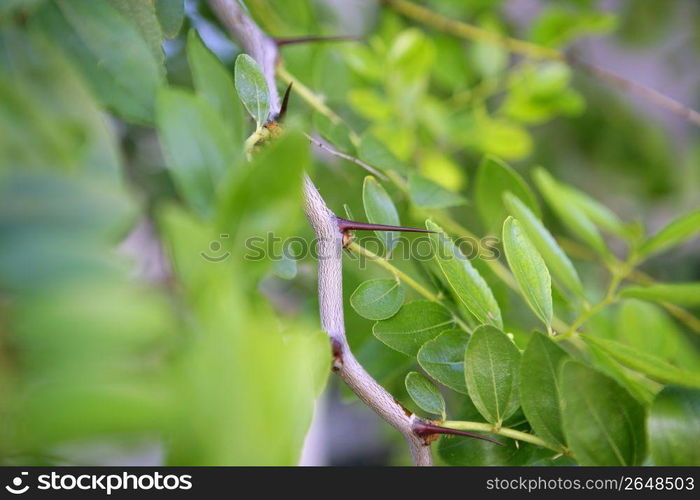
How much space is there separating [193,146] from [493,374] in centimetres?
15

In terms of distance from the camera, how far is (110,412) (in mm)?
134

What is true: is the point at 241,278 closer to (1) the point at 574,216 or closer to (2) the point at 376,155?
(2) the point at 376,155

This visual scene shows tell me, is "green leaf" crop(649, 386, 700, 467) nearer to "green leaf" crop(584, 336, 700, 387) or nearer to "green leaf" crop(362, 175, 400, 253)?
"green leaf" crop(584, 336, 700, 387)

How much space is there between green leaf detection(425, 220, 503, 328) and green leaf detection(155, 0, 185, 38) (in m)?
0.16

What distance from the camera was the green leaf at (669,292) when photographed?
0.32 m

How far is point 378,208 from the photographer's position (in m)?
0.29

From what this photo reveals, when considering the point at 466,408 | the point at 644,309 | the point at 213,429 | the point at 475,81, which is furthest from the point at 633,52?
the point at 213,429

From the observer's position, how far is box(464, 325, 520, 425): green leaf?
0.83ft

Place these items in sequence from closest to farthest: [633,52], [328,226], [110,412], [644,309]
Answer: [110,412] < [328,226] < [644,309] < [633,52]

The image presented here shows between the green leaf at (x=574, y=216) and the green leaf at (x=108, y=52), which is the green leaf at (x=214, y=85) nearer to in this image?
the green leaf at (x=108, y=52)

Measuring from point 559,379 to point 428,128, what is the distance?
1.40 ft

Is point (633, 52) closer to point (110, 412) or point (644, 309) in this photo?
point (644, 309)

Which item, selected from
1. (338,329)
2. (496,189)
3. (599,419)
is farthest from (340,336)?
(496,189)
